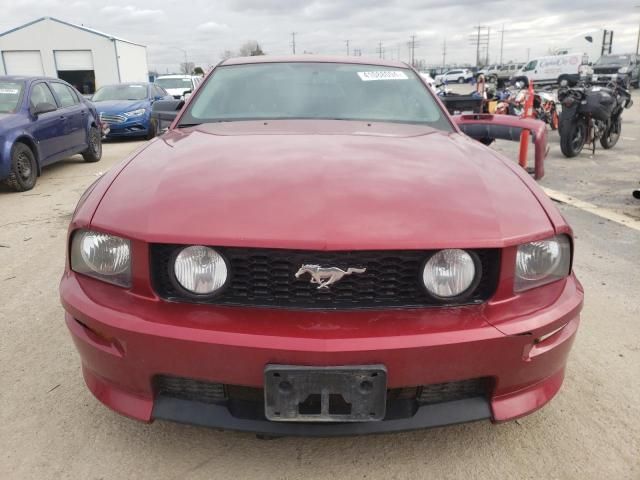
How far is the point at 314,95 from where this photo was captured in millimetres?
2916

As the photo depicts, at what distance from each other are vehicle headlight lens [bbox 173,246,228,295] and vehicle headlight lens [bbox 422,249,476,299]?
0.62 metres

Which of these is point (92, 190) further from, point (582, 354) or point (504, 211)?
point (582, 354)

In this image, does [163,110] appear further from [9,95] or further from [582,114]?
[582,114]

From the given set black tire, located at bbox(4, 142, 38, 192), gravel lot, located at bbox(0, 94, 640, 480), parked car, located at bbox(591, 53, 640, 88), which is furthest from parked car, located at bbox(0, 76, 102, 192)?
parked car, located at bbox(591, 53, 640, 88)

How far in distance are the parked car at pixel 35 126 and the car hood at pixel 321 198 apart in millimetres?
5034

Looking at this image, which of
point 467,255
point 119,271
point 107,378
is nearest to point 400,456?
point 467,255

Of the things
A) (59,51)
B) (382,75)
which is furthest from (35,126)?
(59,51)

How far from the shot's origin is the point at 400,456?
190cm

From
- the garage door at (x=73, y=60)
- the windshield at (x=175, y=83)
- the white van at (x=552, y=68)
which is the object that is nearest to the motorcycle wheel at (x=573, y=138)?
the windshield at (x=175, y=83)

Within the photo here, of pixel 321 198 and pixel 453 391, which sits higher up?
pixel 321 198

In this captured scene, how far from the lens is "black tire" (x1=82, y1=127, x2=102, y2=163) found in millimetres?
8555

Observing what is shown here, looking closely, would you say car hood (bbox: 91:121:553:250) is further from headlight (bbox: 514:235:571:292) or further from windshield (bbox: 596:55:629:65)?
windshield (bbox: 596:55:629:65)

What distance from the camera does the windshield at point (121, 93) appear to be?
12750 mm

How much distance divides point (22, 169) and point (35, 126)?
64 cm
